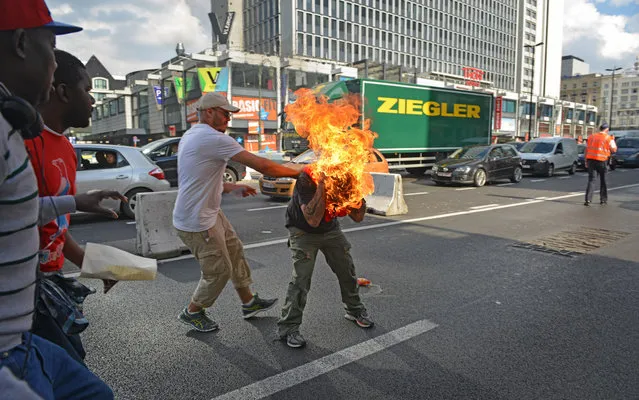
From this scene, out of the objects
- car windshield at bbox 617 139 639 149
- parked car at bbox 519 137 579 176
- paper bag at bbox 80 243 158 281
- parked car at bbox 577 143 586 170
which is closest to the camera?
paper bag at bbox 80 243 158 281

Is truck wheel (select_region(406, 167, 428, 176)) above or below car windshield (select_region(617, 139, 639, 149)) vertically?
below

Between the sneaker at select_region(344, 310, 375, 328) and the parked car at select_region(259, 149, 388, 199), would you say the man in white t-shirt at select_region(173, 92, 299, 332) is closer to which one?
the sneaker at select_region(344, 310, 375, 328)

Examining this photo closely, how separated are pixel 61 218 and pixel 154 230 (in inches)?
185

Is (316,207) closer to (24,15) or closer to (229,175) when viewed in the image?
(24,15)

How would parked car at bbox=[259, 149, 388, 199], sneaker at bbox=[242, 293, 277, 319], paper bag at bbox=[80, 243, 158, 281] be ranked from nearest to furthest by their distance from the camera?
1. paper bag at bbox=[80, 243, 158, 281]
2. sneaker at bbox=[242, 293, 277, 319]
3. parked car at bbox=[259, 149, 388, 199]

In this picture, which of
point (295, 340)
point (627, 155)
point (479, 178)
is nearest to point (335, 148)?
point (295, 340)

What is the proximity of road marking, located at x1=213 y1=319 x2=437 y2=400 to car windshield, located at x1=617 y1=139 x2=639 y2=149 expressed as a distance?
28666mm

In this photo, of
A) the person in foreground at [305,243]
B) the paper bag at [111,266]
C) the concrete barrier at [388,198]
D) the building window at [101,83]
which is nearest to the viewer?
the paper bag at [111,266]

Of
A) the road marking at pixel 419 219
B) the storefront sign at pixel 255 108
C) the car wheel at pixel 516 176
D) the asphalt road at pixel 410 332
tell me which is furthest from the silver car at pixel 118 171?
the storefront sign at pixel 255 108

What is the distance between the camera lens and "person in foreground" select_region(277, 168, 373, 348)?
137 inches

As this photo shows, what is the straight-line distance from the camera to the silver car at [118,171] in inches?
360

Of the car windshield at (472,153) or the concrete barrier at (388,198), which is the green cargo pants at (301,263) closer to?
the concrete barrier at (388,198)

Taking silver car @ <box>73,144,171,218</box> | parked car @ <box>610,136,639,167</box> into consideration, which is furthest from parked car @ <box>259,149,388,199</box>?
parked car @ <box>610,136,639,167</box>

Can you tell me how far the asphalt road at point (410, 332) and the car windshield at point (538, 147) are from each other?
15.7 meters
